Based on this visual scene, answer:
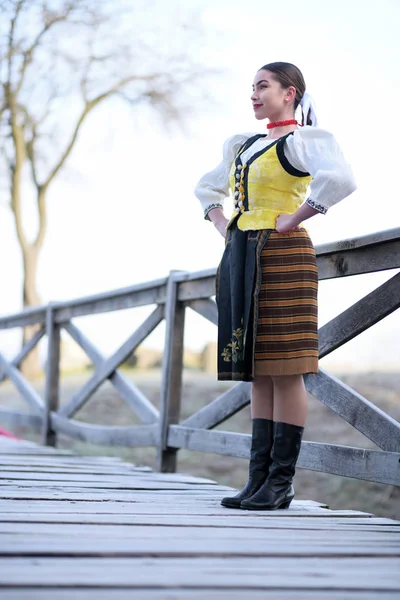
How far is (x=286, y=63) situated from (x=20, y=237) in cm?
1049

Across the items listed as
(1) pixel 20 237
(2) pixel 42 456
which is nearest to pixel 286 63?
(2) pixel 42 456

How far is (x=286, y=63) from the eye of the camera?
265cm

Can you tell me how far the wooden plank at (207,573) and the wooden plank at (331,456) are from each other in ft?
2.65

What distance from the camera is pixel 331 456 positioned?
2750mm

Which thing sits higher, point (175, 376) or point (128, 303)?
point (128, 303)

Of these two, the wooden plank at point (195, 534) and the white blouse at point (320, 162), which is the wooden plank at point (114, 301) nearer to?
the white blouse at point (320, 162)

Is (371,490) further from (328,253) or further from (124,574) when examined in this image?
(124,574)

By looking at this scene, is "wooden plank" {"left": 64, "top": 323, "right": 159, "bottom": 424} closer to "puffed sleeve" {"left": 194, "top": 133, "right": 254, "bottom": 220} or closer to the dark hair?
"puffed sleeve" {"left": 194, "top": 133, "right": 254, "bottom": 220}

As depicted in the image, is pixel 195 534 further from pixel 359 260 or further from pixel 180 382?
pixel 180 382

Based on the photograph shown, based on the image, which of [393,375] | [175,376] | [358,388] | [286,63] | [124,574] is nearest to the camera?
[124,574]

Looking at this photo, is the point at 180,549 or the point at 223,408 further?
the point at 223,408

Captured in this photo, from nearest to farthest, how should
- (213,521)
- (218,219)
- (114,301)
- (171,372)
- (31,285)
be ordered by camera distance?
1. (213,521)
2. (218,219)
3. (171,372)
4. (114,301)
5. (31,285)

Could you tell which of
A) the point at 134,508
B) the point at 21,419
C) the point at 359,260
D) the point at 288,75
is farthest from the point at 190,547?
the point at 21,419

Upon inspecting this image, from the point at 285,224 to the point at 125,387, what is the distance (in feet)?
7.16
